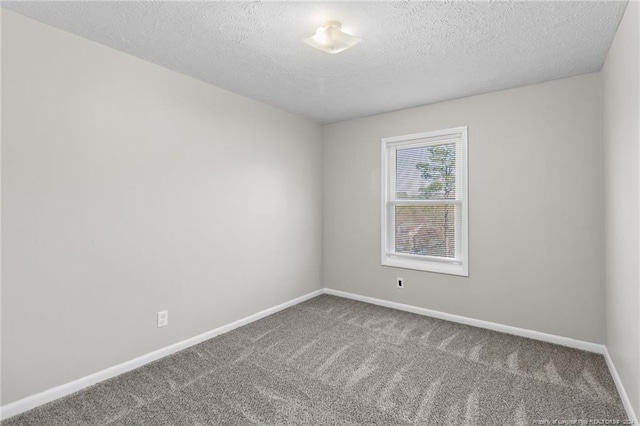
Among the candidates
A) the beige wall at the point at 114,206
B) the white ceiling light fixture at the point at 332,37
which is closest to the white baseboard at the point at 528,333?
the beige wall at the point at 114,206

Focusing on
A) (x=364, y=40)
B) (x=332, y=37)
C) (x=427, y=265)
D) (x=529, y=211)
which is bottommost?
(x=427, y=265)

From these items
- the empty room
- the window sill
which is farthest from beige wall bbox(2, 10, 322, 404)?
the window sill

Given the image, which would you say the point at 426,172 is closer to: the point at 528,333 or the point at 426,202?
the point at 426,202

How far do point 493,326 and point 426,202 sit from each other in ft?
4.83

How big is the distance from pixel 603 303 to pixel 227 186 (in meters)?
3.55

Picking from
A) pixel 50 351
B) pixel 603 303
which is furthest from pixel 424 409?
pixel 50 351

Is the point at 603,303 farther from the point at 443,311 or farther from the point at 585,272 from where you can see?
the point at 443,311

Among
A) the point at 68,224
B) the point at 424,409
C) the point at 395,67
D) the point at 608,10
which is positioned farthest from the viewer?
the point at 395,67

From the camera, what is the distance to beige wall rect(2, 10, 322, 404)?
1987mm

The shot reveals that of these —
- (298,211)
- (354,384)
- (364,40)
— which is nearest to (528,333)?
(354,384)

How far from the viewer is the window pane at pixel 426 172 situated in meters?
3.62

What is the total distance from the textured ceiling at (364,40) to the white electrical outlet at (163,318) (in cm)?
208

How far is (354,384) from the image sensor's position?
231 cm

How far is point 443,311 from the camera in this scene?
359 centimetres
